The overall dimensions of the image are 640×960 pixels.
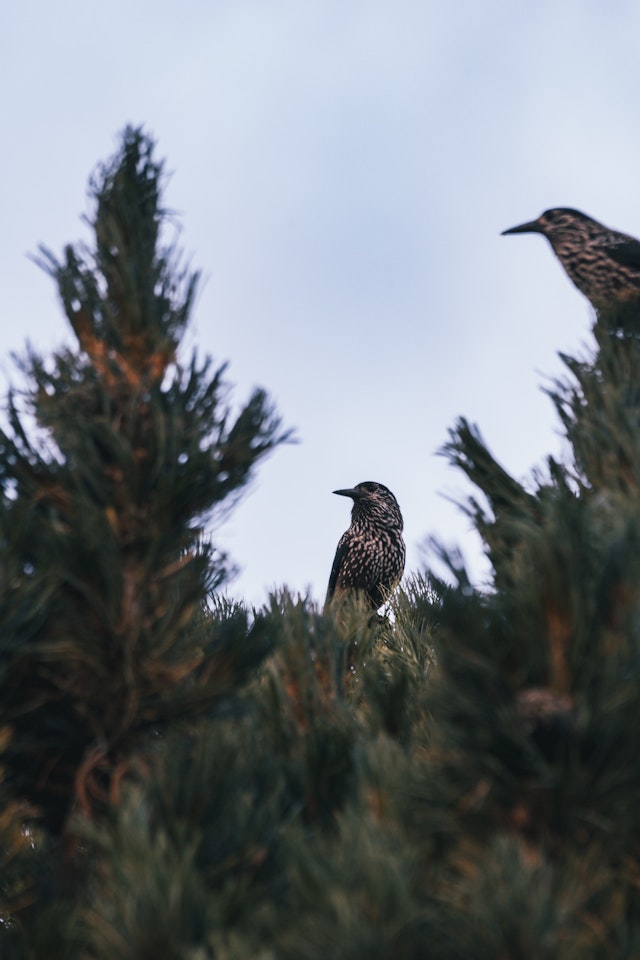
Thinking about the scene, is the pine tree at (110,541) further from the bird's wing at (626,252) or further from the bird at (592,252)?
the bird's wing at (626,252)

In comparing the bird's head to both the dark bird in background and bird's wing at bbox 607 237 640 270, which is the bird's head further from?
the dark bird in background

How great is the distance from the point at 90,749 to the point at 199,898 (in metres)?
0.53

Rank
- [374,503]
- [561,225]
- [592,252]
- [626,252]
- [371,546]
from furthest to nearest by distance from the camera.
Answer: [374,503], [371,546], [561,225], [592,252], [626,252]

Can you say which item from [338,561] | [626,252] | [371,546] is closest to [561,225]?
[626,252]

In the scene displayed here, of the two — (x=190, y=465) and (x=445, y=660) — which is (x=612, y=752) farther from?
(x=190, y=465)

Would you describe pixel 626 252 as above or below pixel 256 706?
above

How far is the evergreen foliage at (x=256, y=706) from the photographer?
1.71 meters

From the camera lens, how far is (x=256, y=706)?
2.52 meters

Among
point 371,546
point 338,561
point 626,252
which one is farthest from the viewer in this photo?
point 338,561

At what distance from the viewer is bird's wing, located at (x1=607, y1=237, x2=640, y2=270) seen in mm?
4621

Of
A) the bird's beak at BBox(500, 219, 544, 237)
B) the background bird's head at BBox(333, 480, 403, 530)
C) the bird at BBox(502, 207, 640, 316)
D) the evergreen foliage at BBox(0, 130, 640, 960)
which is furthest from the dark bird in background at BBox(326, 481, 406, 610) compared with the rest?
the evergreen foliage at BBox(0, 130, 640, 960)

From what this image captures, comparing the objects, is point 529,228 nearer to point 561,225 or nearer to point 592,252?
point 561,225

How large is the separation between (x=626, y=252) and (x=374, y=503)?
613 centimetres

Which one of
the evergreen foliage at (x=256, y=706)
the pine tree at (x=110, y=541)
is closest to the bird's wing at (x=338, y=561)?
the evergreen foliage at (x=256, y=706)
